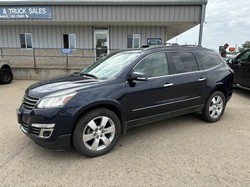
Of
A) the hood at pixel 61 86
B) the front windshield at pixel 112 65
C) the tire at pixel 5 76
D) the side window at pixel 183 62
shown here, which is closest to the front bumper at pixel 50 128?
the hood at pixel 61 86

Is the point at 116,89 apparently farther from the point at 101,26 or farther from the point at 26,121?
the point at 101,26

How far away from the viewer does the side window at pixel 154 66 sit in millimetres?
3552

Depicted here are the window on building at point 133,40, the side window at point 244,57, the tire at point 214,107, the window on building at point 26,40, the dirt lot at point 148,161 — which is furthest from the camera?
the window on building at point 26,40

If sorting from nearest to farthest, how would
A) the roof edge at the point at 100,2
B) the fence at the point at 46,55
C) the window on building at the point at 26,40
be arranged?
the roof edge at the point at 100,2, the fence at the point at 46,55, the window on building at the point at 26,40

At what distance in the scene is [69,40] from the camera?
14.3m

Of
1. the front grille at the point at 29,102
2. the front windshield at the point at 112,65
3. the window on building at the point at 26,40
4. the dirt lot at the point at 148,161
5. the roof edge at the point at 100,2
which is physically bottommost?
the dirt lot at the point at 148,161

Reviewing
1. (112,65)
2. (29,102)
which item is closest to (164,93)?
(112,65)

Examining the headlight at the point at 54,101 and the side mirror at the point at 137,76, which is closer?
the headlight at the point at 54,101

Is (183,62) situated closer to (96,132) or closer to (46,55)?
(96,132)

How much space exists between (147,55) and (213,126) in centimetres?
220

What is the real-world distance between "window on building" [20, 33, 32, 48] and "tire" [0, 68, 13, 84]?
536 centimetres

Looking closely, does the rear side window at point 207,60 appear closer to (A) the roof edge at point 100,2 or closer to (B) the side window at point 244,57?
(B) the side window at point 244,57

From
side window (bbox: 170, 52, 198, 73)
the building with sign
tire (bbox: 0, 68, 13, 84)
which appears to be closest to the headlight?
side window (bbox: 170, 52, 198, 73)

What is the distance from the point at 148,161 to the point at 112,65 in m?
1.80
